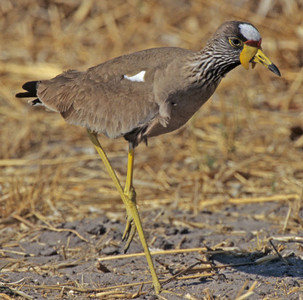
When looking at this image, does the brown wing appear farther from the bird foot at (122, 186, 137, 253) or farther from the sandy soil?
the sandy soil

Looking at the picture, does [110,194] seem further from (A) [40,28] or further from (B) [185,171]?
(A) [40,28]

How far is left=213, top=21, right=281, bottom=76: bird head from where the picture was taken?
3.89 m

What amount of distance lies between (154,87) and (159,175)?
2092mm

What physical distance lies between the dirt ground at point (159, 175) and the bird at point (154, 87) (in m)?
0.44

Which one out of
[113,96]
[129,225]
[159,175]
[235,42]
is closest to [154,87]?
[113,96]

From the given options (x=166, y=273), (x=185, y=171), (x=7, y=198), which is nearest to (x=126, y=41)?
(x=185, y=171)

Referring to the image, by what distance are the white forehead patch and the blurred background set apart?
1711mm

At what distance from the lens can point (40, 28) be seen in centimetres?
894

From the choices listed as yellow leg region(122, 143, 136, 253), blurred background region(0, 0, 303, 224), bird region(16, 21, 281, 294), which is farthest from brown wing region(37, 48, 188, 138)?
blurred background region(0, 0, 303, 224)

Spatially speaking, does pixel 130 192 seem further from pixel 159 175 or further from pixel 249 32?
pixel 159 175

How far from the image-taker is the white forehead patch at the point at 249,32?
388 centimetres

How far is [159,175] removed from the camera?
235 inches

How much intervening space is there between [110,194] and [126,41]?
10.7ft

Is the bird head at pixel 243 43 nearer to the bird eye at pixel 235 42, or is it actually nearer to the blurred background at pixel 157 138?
the bird eye at pixel 235 42
